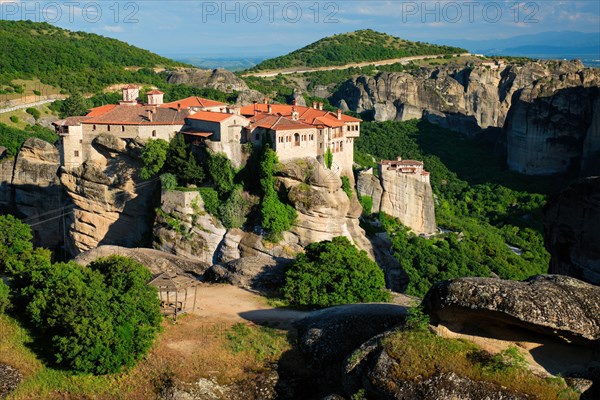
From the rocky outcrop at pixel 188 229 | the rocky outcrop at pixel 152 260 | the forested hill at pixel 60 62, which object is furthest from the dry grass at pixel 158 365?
the forested hill at pixel 60 62

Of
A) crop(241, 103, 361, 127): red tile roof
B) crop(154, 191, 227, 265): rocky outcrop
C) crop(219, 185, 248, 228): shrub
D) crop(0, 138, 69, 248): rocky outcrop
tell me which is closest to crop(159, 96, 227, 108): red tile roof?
crop(241, 103, 361, 127): red tile roof

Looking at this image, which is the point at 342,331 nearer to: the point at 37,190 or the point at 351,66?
the point at 37,190

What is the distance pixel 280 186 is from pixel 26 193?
22195 millimetres

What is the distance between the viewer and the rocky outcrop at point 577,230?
26.0 meters

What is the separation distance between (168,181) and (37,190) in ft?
50.3

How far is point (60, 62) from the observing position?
89875 mm

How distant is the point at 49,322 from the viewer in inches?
891

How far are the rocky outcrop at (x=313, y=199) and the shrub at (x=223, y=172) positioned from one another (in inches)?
115

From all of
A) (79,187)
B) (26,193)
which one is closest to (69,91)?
(26,193)

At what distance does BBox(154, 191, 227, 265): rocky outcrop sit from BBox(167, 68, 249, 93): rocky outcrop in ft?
157

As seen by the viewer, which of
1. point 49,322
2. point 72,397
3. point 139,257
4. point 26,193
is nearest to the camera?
point 72,397

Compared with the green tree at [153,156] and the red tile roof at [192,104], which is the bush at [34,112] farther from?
the green tree at [153,156]

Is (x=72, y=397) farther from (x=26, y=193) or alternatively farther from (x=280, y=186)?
(x=26, y=193)

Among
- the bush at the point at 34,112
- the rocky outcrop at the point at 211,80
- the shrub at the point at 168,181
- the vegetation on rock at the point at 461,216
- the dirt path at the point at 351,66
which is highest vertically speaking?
the dirt path at the point at 351,66
